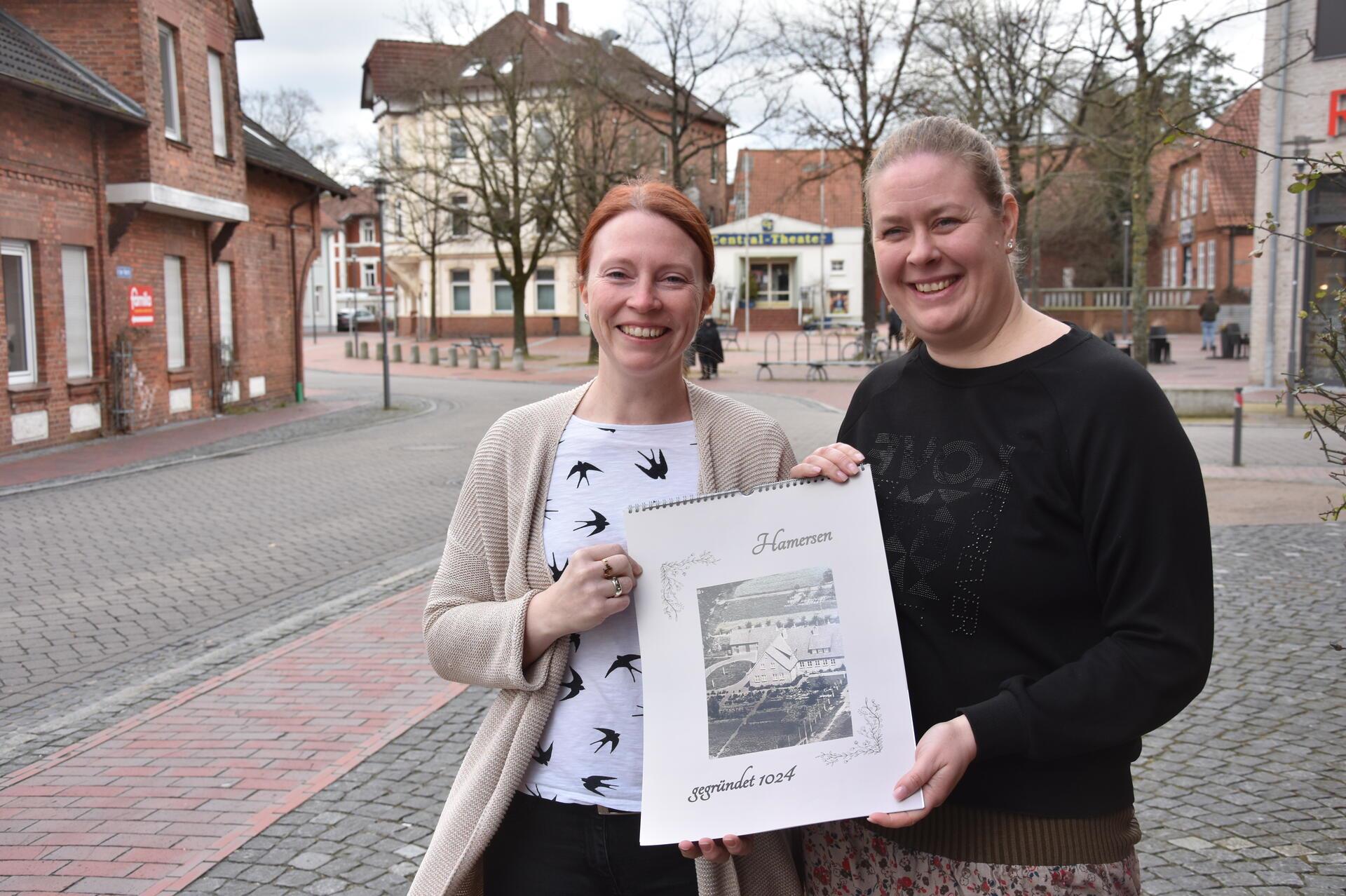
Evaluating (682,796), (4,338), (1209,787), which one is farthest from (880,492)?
(4,338)

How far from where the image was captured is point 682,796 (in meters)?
1.89

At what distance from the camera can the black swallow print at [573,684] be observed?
7.02 ft

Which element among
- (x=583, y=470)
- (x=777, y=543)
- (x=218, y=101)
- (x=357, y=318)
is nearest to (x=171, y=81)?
(x=218, y=101)

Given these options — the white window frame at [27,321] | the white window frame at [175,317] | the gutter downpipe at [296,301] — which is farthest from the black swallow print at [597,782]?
the gutter downpipe at [296,301]

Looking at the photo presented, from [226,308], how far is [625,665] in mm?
24336

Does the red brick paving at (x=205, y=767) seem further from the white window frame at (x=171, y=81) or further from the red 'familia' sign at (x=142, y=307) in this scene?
the white window frame at (x=171, y=81)

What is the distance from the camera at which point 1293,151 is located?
23.9m

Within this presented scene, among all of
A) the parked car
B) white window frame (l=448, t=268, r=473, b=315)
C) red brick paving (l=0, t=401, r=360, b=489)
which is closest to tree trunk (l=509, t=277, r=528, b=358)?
red brick paving (l=0, t=401, r=360, b=489)

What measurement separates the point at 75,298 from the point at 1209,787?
61.5 feet

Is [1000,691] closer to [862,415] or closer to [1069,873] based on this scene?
[1069,873]

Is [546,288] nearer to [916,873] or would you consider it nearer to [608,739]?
[608,739]

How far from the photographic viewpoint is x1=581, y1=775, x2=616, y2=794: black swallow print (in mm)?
2107

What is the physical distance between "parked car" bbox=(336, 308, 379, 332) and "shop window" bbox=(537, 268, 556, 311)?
2014cm

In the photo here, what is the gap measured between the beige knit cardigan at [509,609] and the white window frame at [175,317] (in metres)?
21.3
